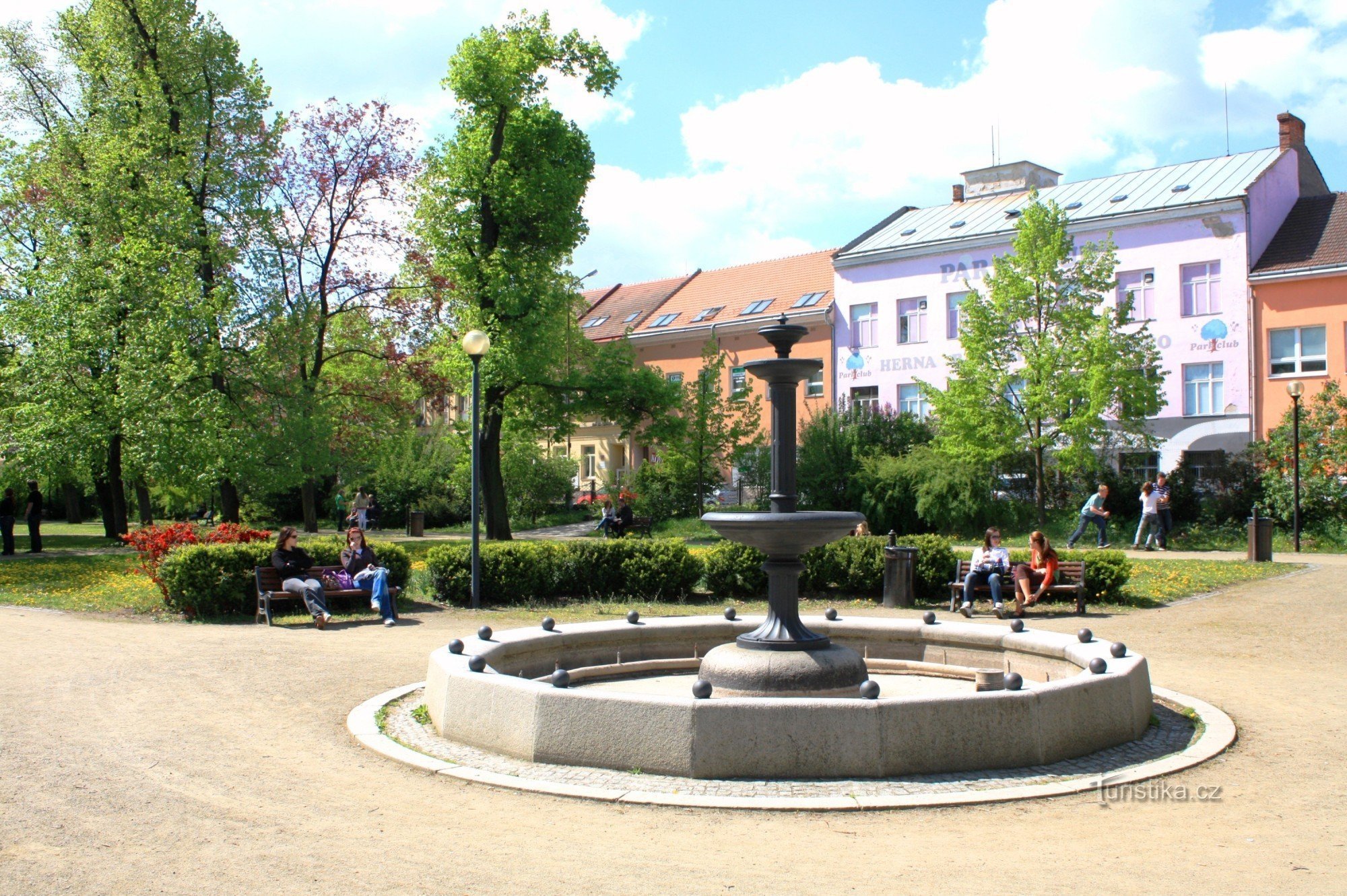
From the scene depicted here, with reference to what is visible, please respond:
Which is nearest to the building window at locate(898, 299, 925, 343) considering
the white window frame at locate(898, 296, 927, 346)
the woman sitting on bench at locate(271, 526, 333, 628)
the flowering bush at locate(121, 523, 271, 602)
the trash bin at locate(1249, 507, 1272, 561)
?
the white window frame at locate(898, 296, 927, 346)

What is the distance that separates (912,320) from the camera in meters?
40.5

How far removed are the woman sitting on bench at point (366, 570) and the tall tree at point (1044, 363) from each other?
18998 millimetres

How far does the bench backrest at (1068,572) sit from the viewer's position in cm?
1480

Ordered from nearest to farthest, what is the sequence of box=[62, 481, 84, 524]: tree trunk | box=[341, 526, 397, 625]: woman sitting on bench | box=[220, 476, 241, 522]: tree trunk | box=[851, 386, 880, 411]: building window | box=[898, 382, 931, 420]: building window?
box=[341, 526, 397, 625]: woman sitting on bench < box=[220, 476, 241, 522]: tree trunk < box=[898, 382, 931, 420]: building window < box=[851, 386, 880, 411]: building window < box=[62, 481, 84, 524]: tree trunk

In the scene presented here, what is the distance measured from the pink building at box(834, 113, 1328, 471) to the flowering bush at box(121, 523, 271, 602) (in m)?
22.2

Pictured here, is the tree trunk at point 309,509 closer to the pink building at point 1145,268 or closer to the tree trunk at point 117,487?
the tree trunk at point 117,487

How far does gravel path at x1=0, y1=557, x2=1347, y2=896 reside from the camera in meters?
4.84

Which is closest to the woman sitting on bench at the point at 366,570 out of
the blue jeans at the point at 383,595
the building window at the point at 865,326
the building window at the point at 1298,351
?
the blue jeans at the point at 383,595

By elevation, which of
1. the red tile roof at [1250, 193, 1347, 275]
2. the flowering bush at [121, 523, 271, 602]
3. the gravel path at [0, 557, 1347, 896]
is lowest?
the gravel path at [0, 557, 1347, 896]

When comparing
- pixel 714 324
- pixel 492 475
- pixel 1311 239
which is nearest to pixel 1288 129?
pixel 1311 239

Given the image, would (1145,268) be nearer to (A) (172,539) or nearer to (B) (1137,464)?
(B) (1137,464)

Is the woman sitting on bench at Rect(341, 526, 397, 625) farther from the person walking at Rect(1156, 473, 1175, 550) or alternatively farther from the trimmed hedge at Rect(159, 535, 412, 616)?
the person walking at Rect(1156, 473, 1175, 550)

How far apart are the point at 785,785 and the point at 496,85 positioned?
22.3 m

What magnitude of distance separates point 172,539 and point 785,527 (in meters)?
11.3
